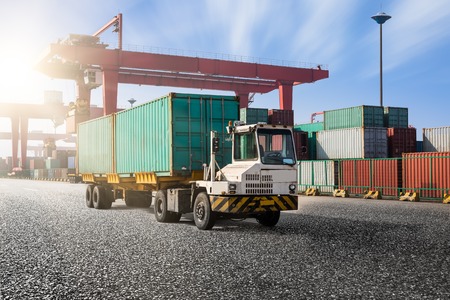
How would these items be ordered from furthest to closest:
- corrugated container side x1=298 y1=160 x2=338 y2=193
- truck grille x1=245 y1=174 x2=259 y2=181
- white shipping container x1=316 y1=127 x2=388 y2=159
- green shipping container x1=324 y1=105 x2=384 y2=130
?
1. green shipping container x1=324 y1=105 x2=384 y2=130
2. white shipping container x1=316 y1=127 x2=388 y2=159
3. corrugated container side x1=298 y1=160 x2=338 y2=193
4. truck grille x1=245 y1=174 x2=259 y2=181

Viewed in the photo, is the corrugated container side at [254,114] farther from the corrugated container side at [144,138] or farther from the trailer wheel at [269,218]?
the trailer wheel at [269,218]

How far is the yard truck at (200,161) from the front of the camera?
37.5 feet

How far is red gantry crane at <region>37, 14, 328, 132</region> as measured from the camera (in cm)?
4541

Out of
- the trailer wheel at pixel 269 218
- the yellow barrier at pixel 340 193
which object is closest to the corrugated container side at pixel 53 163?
the yellow barrier at pixel 340 193

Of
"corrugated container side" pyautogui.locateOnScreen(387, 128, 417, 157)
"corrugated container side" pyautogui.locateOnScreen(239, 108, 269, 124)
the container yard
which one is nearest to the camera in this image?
the container yard

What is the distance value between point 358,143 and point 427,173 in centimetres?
714

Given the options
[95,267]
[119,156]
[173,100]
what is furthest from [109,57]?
[95,267]

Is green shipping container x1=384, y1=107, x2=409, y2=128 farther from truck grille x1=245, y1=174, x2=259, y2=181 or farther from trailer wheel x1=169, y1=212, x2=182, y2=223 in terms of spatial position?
truck grille x1=245, y1=174, x2=259, y2=181

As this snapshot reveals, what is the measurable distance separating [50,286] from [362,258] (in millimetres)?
5401

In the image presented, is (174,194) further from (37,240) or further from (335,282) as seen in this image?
(335,282)

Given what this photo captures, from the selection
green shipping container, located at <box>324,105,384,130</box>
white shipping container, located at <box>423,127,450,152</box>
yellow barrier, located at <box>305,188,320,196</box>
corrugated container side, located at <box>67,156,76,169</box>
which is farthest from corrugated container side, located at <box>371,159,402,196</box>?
corrugated container side, located at <box>67,156,76,169</box>

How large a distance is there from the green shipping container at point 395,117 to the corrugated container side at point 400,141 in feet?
9.83

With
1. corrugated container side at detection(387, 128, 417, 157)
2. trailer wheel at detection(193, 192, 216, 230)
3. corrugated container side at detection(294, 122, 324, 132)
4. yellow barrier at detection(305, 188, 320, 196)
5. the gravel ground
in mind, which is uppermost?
corrugated container side at detection(294, 122, 324, 132)

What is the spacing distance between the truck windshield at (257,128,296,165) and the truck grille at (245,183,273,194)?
58 cm
